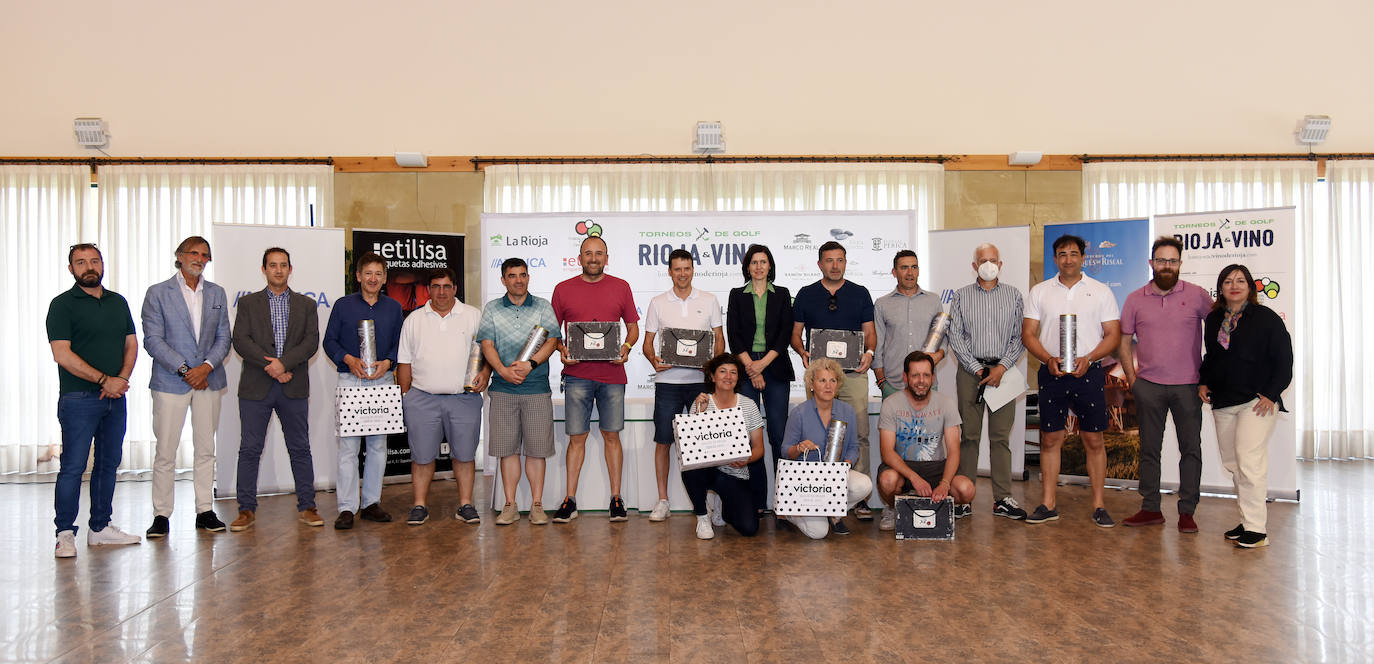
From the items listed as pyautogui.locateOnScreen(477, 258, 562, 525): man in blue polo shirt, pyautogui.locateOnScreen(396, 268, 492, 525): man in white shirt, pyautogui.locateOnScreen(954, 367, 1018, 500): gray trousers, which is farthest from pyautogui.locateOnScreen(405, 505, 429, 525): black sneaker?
pyautogui.locateOnScreen(954, 367, 1018, 500): gray trousers

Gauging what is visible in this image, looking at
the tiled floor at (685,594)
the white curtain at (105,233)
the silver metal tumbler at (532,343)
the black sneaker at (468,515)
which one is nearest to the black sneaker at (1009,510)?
the tiled floor at (685,594)

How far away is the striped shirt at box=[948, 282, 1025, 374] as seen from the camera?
5.04 m

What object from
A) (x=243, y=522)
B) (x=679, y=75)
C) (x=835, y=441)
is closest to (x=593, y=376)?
(x=835, y=441)

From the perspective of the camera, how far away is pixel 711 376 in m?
4.57

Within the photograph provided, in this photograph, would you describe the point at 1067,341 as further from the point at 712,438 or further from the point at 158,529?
the point at 158,529

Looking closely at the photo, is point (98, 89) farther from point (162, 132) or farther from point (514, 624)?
point (514, 624)

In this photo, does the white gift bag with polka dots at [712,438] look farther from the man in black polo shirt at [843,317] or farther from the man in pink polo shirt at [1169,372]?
the man in pink polo shirt at [1169,372]

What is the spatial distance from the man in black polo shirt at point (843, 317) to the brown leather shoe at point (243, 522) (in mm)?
3315

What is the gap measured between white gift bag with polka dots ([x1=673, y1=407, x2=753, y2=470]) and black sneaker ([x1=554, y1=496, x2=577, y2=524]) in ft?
2.99

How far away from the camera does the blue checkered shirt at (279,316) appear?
4969 mm

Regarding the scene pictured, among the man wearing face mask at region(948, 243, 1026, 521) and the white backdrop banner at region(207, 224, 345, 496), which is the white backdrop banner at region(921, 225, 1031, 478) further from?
the white backdrop banner at region(207, 224, 345, 496)

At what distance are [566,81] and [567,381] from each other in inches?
140

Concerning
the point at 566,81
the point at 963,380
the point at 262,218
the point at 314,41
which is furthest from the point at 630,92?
the point at 963,380

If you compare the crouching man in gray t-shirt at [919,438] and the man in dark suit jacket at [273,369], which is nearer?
the crouching man in gray t-shirt at [919,438]
